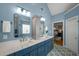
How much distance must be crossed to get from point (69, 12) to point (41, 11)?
56cm

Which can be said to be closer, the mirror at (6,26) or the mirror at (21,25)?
the mirror at (6,26)

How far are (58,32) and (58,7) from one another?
1.61 ft

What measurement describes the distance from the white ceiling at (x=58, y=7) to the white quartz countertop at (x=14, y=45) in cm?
56

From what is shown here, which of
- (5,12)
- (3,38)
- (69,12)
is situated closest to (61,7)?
(69,12)

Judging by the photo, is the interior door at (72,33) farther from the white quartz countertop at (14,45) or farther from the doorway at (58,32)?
the white quartz countertop at (14,45)

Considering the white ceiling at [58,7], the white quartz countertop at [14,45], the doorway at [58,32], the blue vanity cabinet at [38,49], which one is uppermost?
the white ceiling at [58,7]

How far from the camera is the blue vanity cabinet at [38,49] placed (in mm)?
1960

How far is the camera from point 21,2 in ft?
6.97

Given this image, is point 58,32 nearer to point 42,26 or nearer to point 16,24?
point 42,26

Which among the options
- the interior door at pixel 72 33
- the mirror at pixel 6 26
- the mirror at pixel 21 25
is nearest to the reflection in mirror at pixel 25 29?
the mirror at pixel 21 25

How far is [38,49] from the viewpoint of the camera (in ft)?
7.21

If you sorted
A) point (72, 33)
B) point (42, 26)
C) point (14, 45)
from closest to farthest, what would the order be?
A: point (14, 45), point (72, 33), point (42, 26)

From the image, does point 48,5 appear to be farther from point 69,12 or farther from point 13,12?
point 13,12

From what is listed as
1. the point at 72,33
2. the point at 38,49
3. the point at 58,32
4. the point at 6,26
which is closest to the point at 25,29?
the point at 6,26
